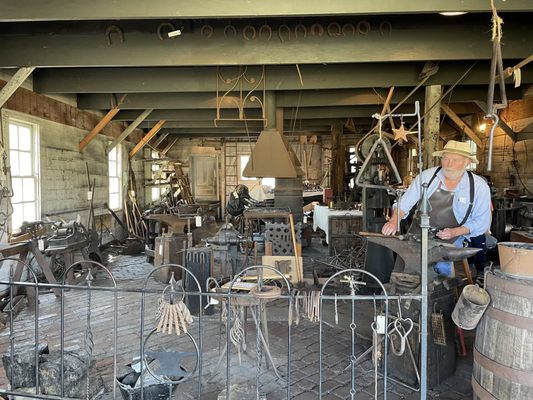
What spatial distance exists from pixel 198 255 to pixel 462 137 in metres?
7.98

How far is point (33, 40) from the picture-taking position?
455 cm

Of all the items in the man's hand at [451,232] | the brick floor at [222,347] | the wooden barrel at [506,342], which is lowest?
the brick floor at [222,347]

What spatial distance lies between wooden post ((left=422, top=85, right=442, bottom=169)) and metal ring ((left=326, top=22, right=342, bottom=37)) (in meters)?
1.73

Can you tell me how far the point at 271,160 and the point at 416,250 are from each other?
3.94 metres

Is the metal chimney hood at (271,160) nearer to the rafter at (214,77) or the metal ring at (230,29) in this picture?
the rafter at (214,77)

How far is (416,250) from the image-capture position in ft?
9.58

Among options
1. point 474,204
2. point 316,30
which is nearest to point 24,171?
point 316,30

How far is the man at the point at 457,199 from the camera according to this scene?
3.38m

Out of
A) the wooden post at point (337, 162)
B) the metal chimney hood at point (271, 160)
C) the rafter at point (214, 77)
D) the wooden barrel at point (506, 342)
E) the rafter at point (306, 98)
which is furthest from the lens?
the wooden post at point (337, 162)

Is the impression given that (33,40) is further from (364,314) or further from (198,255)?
(364,314)

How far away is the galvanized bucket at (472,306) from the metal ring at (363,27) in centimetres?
314

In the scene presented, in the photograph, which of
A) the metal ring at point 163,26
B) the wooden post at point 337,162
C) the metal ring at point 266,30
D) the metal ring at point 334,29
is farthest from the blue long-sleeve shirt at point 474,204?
the wooden post at point 337,162

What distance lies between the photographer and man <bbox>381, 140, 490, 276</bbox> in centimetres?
338

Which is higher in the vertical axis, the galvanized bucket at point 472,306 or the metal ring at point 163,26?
the metal ring at point 163,26
